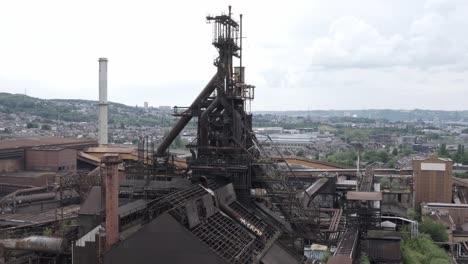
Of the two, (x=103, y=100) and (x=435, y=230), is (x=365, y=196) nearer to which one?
(x=435, y=230)

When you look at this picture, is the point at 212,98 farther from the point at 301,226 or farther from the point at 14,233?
the point at 14,233

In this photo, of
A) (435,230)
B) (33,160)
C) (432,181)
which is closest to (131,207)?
(435,230)

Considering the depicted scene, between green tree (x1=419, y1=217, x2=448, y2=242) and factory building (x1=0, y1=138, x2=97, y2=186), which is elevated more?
factory building (x1=0, y1=138, x2=97, y2=186)

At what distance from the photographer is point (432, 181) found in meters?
46.2

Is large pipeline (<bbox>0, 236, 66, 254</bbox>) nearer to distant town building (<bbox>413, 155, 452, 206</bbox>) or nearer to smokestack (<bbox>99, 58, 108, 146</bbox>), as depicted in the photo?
distant town building (<bbox>413, 155, 452, 206</bbox>)

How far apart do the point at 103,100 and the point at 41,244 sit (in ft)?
168

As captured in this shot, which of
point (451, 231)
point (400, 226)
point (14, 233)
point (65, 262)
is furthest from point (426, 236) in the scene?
point (14, 233)

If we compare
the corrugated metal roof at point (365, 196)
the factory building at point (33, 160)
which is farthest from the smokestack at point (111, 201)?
the factory building at point (33, 160)

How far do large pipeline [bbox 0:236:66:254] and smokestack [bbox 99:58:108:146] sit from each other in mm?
49354

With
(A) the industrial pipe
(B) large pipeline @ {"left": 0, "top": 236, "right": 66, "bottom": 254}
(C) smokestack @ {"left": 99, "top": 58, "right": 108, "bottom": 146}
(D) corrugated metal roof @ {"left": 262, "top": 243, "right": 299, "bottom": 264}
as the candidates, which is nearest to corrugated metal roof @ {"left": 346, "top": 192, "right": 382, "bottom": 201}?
(D) corrugated metal roof @ {"left": 262, "top": 243, "right": 299, "bottom": 264}

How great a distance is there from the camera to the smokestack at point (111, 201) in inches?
749

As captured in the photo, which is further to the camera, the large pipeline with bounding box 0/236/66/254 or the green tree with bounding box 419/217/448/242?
the green tree with bounding box 419/217/448/242

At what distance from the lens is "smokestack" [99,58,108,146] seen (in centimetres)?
7006

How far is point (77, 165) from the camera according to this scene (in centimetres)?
6278
